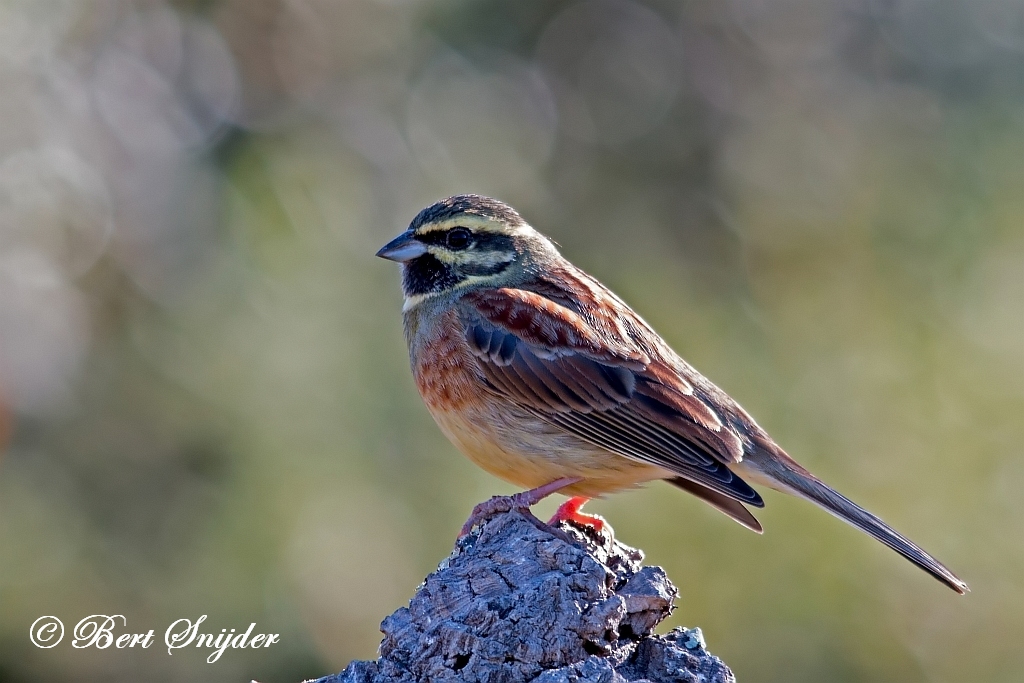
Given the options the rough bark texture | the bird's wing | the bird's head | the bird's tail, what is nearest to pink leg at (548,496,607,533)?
the bird's wing

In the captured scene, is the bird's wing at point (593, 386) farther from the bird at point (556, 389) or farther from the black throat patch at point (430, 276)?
the black throat patch at point (430, 276)

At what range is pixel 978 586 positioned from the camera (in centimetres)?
595

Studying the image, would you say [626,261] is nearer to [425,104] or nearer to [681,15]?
[425,104]

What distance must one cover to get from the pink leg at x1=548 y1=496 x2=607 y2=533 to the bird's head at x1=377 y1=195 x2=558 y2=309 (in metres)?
1.12

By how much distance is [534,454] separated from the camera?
191 inches

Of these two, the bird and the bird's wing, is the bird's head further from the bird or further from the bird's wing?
the bird's wing

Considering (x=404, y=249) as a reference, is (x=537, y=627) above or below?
below

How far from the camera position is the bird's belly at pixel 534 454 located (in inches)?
191

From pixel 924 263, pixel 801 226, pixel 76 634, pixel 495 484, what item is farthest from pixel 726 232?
pixel 76 634

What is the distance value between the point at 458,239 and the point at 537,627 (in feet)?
8.23

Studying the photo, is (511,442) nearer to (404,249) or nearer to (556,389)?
(556,389)

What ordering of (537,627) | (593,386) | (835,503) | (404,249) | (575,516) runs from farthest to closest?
(404,249) < (593,386) < (835,503) < (575,516) < (537,627)

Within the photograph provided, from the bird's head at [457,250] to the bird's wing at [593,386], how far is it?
0.49ft

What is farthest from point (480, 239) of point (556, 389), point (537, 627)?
point (537, 627)
